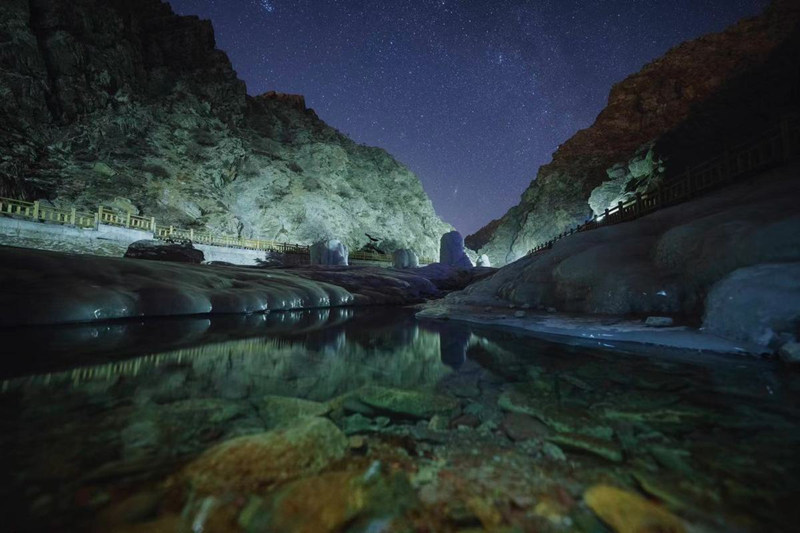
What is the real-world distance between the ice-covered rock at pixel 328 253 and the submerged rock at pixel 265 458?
21.1 metres

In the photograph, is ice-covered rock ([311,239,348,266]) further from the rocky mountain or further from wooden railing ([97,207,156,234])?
the rocky mountain

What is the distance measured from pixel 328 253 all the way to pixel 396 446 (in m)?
21.7

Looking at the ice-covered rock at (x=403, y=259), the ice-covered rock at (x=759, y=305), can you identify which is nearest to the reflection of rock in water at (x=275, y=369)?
the ice-covered rock at (x=759, y=305)

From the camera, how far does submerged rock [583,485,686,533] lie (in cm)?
125

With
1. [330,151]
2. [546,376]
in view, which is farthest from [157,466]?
[330,151]

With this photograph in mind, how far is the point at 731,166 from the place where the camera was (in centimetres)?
941

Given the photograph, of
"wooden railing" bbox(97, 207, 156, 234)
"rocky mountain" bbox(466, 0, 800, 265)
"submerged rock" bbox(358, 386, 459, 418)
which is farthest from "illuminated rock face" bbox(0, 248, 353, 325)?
"rocky mountain" bbox(466, 0, 800, 265)

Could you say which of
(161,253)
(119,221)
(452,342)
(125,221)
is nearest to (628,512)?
(452,342)

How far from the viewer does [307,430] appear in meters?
2.04

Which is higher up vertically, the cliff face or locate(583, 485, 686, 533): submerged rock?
the cliff face

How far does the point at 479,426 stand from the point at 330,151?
1763 inches

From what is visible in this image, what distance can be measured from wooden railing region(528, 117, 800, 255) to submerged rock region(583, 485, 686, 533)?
11452 millimetres

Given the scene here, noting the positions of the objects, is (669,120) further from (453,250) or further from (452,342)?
(452,342)

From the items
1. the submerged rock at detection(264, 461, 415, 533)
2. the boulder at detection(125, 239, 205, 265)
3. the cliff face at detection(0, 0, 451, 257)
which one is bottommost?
the submerged rock at detection(264, 461, 415, 533)
